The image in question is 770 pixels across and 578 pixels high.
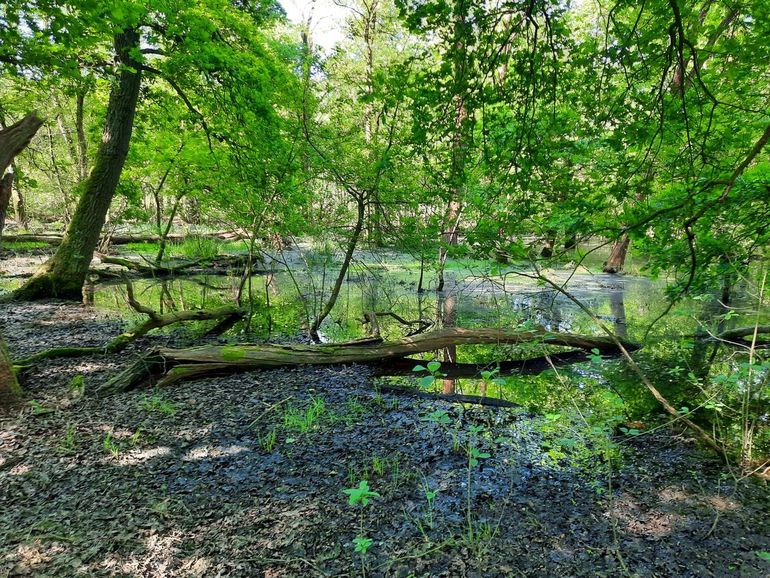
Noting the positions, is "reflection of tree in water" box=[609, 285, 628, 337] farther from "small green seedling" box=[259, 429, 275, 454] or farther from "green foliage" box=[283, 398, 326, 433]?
"small green seedling" box=[259, 429, 275, 454]

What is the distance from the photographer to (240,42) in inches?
293

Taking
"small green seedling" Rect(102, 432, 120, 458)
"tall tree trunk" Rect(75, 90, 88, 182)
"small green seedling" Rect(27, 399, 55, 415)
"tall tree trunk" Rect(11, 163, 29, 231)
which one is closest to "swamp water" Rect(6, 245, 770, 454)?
"small green seedling" Rect(102, 432, 120, 458)

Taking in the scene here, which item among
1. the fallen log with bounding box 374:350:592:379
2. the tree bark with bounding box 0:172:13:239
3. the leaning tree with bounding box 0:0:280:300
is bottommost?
the fallen log with bounding box 374:350:592:379

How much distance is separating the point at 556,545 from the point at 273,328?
22.1 feet

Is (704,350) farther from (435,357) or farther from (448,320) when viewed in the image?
(448,320)

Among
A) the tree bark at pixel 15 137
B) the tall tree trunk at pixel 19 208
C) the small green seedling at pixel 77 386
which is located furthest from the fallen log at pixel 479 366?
the tall tree trunk at pixel 19 208

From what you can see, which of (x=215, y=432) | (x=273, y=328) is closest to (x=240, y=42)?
(x=273, y=328)

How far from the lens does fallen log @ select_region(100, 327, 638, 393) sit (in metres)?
4.81

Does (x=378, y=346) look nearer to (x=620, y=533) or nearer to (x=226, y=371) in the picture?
(x=226, y=371)

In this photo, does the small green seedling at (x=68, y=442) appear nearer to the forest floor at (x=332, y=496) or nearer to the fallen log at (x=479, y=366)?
the forest floor at (x=332, y=496)

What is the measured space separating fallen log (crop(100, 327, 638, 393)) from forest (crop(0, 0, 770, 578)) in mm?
38

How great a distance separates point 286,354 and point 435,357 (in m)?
2.56

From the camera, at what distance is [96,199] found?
812 centimetres

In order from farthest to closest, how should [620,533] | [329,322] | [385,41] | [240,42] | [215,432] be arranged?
[385,41]
[329,322]
[240,42]
[215,432]
[620,533]
